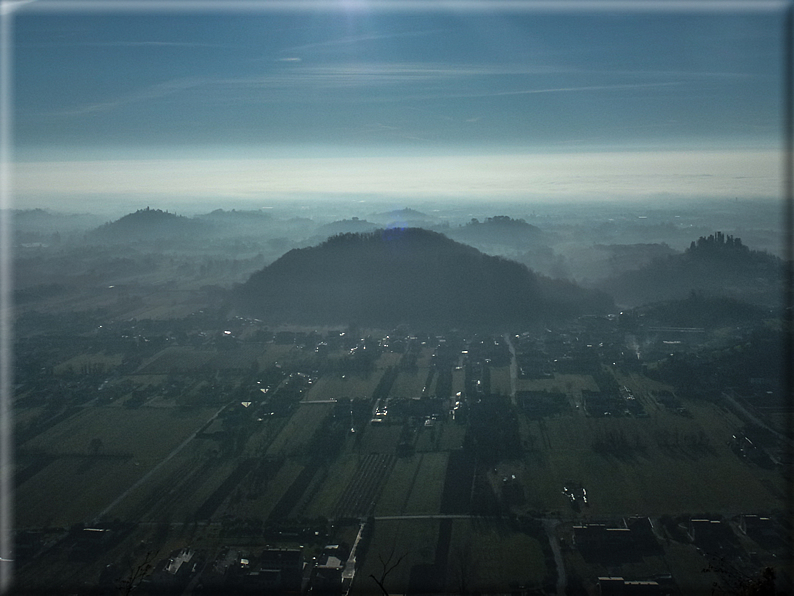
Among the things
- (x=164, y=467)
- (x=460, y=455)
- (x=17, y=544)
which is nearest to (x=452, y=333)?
(x=460, y=455)

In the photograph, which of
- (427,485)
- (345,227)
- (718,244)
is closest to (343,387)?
(427,485)

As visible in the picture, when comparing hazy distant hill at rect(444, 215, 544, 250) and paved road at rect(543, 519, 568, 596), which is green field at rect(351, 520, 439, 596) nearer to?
paved road at rect(543, 519, 568, 596)

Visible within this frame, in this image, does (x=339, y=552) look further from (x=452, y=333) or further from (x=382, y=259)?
(x=382, y=259)

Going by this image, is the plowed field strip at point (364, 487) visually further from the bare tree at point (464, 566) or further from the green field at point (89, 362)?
the green field at point (89, 362)

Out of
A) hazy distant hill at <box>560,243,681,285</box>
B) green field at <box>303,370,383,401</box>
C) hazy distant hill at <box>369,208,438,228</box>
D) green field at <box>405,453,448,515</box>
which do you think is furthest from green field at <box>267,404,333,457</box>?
hazy distant hill at <box>369,208,438,228</box>

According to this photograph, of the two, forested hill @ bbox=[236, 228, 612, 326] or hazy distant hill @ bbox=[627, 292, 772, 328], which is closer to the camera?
hazy distant hill @ bbox=[627, 292, 772, 328]

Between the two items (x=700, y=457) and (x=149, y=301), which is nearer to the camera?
(x=700, y=457)

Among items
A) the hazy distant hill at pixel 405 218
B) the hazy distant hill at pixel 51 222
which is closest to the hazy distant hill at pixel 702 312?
the hazy distant hill at pixel 405 218
